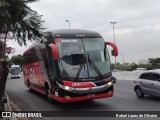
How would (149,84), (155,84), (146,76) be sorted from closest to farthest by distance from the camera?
(155,84) < (149,84) < (146,76)

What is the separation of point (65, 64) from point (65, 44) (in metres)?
0.96

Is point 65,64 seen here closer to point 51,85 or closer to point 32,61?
point 51,85

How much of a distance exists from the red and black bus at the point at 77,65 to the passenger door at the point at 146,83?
2775 mm

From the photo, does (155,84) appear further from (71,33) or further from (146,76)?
(71,33)

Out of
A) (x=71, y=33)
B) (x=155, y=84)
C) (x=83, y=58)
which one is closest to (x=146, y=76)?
(x=155, y=84)

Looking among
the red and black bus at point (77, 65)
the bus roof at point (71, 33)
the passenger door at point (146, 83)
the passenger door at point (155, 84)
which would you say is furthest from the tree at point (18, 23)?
the passenger door at point (146, 83)

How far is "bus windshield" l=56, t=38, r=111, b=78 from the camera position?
13828mm

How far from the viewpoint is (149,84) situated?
53.8 feet

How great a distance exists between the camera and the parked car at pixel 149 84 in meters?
15.8

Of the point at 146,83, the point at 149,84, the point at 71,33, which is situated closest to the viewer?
the point at 71,33

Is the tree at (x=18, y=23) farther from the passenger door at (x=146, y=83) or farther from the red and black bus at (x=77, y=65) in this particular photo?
the passenger door at (x=146, y=83)

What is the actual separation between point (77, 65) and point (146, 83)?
14.9ft

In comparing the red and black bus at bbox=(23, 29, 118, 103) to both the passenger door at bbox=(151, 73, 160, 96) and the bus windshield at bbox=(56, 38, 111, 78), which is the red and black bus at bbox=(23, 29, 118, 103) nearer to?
the bus windshield at bbox=(56, 38, 111, 78)

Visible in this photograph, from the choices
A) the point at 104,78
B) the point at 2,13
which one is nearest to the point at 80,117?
the point at 104,78
